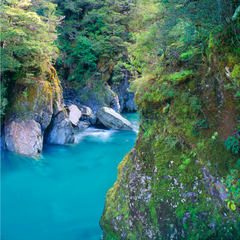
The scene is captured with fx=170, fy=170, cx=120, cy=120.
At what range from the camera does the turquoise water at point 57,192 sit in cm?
511

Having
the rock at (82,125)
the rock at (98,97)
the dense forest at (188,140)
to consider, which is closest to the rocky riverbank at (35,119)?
the rock at (82,125)

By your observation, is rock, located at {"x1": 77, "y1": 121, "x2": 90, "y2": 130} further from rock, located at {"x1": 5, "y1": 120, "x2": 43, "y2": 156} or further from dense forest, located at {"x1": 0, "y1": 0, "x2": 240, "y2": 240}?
dense forest, located at {"x1": 0, "y1": 0, "x2": 240, "y2": 240}

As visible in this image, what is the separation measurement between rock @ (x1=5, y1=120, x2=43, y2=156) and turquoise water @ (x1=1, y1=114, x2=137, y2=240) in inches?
16.5

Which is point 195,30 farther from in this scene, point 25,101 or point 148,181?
point 25,101

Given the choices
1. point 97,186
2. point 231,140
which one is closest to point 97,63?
point 97,186

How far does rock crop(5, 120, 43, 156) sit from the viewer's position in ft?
28.2

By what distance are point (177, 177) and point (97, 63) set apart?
1842 cm

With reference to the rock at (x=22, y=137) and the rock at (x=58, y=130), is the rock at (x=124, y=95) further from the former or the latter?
the rock at (x=22, y=137)

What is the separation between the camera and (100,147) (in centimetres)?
1159

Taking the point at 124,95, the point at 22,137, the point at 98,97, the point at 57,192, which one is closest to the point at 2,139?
the point at 22,137

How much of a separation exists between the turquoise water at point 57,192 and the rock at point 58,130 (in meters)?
0.44

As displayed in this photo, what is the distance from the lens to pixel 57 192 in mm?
6852

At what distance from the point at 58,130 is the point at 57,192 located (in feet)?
14.8

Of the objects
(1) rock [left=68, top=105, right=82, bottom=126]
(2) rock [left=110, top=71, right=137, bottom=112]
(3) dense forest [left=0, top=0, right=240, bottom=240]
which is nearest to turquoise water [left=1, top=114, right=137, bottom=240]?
(3) dense forest [left=0, top=0, right=240, bottom=240]
